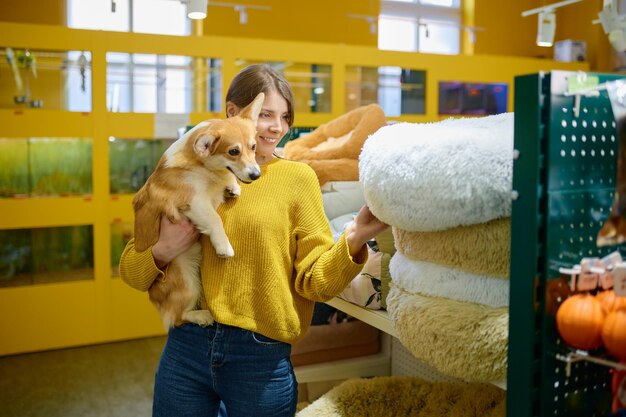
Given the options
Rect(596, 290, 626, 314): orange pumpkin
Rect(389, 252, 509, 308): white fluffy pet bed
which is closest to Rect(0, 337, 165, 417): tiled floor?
Rect(389, 252, 509, 308): white fluffy pet bed

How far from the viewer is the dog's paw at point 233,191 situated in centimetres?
151

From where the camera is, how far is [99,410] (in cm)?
348

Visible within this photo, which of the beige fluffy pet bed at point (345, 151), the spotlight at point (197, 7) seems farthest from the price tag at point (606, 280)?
the spotlight at point (197, 7)

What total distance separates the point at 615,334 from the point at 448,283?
355mm

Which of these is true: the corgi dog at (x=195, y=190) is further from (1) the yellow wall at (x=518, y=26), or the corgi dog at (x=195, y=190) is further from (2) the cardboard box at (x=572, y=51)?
(1) the yellow wall at (x=518, y=26)

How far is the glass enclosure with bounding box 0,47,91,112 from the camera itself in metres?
4.53

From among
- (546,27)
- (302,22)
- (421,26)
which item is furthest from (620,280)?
(421,26)

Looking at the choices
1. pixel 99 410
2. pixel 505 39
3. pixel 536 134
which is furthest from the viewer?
pixel 505 39

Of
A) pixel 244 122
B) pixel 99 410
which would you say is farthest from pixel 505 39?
Answer: pixel 244 122

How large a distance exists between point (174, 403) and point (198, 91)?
3938mm

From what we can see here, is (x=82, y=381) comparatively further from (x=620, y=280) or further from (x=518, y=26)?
(x=518, y=26)

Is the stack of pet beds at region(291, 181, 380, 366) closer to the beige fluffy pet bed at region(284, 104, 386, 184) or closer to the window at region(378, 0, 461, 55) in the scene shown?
the beige fluffy pet bed at region(284, 104, 386, 184)

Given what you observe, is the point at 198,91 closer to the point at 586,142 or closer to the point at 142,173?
the point at 142,173

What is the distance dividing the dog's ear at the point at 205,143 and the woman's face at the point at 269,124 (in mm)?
179
